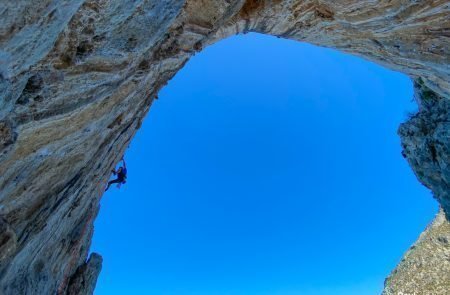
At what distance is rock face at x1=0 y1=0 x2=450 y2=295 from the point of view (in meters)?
4.21

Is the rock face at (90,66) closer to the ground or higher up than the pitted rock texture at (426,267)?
closer to the ground

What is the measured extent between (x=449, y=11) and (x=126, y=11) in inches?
316

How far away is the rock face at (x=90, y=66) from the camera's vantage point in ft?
13.8

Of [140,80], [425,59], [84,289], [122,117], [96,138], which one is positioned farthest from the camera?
[84,289]

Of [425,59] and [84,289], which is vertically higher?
[425,59]

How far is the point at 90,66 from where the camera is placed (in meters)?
5.05

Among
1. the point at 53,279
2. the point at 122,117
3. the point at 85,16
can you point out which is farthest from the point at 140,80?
the point at 53,279

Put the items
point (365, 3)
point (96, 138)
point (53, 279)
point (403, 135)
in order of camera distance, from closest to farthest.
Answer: point (96, 138) < point (365, 3) < point (53, 279) < point (403, 135)

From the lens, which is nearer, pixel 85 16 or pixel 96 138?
pixel 85 16

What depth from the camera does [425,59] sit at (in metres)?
9.65

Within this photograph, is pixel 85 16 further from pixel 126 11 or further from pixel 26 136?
pixel 26 136

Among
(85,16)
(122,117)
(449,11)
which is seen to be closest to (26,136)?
(85,16)

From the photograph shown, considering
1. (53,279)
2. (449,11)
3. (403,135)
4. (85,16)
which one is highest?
(403,135)

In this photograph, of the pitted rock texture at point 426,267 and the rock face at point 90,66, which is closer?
the rock face at point 90,66
